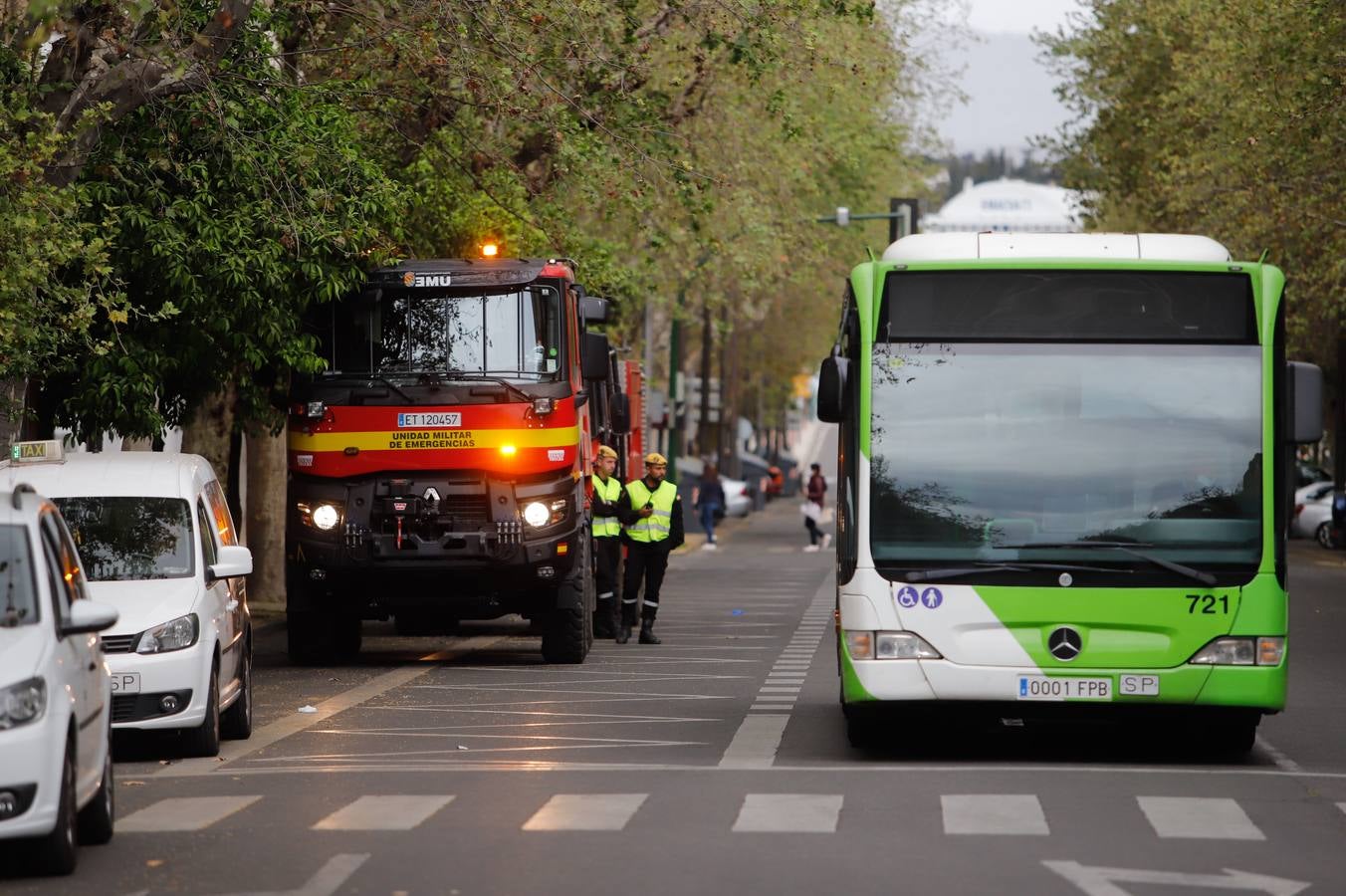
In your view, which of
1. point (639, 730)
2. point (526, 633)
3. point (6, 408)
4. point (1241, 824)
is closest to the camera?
point (1241, 824)

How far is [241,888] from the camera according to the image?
9039 mm

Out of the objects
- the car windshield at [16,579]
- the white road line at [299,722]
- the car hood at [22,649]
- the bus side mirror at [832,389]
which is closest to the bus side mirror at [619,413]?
the white road line at [299,722]

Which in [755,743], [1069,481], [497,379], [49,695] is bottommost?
[755,743]

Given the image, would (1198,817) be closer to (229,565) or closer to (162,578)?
(229,565)

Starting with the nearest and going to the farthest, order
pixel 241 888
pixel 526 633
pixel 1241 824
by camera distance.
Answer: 1. pixel 241 888
2. pixel 1241 824
3. pixel 526 633

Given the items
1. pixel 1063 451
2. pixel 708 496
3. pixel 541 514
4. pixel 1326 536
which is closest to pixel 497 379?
pixel 541 514

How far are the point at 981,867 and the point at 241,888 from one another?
105 inches

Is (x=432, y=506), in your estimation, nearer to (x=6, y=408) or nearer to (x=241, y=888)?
(x=6, y=408)

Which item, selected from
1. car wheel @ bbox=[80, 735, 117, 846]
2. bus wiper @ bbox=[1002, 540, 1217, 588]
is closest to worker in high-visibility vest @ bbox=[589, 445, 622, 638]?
bus wiper @ bbox=[1002, 540, 1217, 588]

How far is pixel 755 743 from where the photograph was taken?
1425 cm

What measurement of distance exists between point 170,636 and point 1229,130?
2561 centimetres

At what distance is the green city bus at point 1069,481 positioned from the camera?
12.8 metres

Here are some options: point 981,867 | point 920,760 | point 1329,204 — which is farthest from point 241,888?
point 1329,204

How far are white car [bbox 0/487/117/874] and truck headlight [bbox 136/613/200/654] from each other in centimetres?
267
